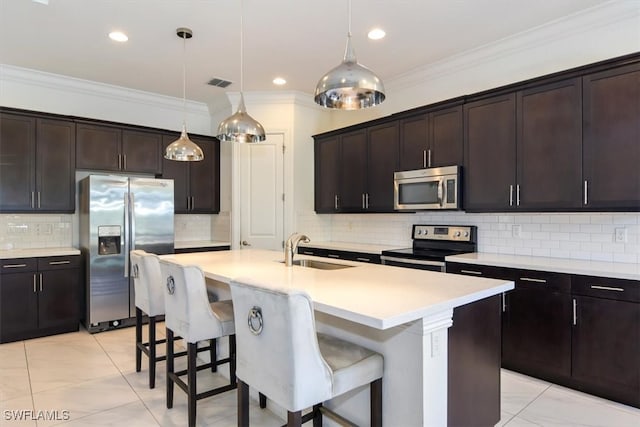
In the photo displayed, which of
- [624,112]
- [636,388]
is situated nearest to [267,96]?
[624,112]

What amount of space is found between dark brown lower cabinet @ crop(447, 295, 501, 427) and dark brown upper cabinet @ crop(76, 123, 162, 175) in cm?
445

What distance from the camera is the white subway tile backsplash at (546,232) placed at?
2959 mm

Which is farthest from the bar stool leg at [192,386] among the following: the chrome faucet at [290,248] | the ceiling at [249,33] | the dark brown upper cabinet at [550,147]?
the dark brown upper cabinet at [550,147]

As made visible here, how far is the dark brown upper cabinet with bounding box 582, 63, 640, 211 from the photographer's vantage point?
2.63 meters

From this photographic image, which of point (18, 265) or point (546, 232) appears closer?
point (546, 232)

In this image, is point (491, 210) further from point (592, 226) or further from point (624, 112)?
point (624, 112)

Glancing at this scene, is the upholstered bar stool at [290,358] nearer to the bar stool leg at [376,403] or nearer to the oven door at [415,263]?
the bar stool leg at [376,403]

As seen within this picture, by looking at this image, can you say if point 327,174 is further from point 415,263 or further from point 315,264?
point 315,264

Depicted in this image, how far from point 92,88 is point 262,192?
8.20 ft

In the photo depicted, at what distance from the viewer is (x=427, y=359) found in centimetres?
→ 164

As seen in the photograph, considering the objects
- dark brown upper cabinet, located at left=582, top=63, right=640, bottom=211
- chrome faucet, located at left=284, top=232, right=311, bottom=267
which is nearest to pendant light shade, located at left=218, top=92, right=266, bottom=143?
chrome faucet, located at left=284, top=232, right=311, bottom=267

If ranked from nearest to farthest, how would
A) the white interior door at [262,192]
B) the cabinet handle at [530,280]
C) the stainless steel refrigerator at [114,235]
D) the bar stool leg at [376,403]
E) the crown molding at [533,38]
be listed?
the bar stool leg at [376,403], the cabinet handle at [530,280], the crown molding at [533,38], the stainless steel refrigerator at [114,235], the white interior door at [262,192]

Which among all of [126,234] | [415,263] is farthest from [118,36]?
[415,263]

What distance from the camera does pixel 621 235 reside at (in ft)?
9.66
